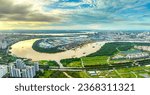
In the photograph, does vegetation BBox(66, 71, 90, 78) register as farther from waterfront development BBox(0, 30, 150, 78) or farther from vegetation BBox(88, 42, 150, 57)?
vegetation BBox(88, 42, 150, 57)

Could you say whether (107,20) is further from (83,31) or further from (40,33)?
(40,33)

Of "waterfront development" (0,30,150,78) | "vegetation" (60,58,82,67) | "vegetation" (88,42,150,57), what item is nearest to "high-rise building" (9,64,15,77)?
"waterfront development" (0,30,150,78)

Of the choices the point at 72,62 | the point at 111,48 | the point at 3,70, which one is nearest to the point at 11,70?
the point at 3,70

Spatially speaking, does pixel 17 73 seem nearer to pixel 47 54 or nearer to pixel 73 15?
pixel 47 54

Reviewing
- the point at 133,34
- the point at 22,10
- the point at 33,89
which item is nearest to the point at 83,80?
the point at 33,89

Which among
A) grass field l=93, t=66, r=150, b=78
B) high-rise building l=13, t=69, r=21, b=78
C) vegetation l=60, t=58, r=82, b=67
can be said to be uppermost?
vegetation l=60, t=58, r=82, b=67

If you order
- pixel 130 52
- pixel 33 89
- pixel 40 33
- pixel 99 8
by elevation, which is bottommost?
pixel 33 89
